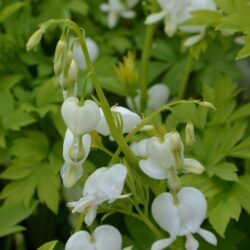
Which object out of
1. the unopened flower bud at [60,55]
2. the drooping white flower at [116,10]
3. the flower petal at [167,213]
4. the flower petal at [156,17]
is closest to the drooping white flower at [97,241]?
the flower petal at [167,213]

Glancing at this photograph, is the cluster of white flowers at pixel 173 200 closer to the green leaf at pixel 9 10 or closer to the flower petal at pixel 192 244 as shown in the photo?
the flower petal at pixel 192 244

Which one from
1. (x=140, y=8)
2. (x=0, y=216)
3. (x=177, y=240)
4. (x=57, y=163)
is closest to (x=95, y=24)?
(x=140, y=8)

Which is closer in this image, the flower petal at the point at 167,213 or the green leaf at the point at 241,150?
the flower petal at the point at 167,213

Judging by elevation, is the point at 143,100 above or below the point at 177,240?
below

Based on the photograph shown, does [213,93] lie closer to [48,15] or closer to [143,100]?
[143,100]

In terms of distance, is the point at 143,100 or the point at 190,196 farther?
the point at 143,100

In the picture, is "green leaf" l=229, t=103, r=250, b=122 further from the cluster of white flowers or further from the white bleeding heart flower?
the white bleeding heart flower

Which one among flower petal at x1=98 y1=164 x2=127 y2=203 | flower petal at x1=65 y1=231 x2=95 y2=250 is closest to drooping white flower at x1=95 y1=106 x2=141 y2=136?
flower petal at x1=98 y1=164 x2=127 y2=203

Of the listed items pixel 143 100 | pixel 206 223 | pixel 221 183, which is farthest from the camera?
pixel 143 100
